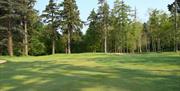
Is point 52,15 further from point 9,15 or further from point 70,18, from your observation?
point 9,15

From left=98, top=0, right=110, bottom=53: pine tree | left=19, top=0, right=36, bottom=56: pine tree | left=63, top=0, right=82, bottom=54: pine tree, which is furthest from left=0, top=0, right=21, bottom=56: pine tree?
left=98, top=0, right=110, bottom=53: pine tree

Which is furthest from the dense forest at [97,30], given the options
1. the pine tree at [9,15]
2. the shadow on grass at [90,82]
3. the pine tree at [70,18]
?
the shadow on grass at [90,82]

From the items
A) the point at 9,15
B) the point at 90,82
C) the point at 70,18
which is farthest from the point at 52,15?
the point at 90,82

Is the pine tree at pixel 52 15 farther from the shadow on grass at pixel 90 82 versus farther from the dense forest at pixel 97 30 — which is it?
the shadow on grass at pixel 90 82

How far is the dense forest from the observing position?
62188 mm

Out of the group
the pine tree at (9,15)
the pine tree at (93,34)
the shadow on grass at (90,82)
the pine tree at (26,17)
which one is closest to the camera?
the shadow on grass at (90,82)

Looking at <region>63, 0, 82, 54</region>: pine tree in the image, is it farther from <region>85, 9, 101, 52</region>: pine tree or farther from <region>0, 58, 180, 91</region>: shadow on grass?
<region>0, 58, 180, 91</region>: shadow on grass

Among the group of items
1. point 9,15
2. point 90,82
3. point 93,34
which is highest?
point 9,15

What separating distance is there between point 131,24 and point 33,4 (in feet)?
98.6

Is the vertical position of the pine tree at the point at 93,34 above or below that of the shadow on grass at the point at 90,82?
above

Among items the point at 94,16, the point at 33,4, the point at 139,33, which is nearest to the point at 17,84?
the point at 33,4

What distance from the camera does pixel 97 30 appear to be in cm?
7762

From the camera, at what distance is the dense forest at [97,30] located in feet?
204

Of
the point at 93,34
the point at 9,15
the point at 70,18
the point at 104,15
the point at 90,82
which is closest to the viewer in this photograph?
the point at 90,82
